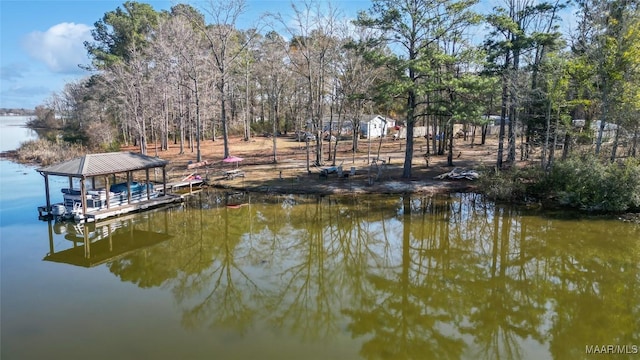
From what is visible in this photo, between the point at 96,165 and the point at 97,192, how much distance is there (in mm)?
2027

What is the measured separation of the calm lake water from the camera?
9016 millimetres

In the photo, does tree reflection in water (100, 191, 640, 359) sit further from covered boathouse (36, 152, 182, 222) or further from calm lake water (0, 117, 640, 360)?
covered boathouse (36, 152, 182, 222)

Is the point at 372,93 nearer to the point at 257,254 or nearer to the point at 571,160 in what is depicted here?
the point at 571,160

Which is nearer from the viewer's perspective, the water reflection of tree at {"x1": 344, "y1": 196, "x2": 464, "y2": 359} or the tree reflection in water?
the water reflection of tree at {"x1": 344, "y1": 196, "x2": 464, "y2": 359}

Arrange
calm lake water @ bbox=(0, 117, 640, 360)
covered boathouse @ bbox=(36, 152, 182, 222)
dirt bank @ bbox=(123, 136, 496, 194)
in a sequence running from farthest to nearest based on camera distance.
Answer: dirt bank @ bbox=(123, 136, 496, 194), covered boathouse @ bbox=(36, 152, 182, 222), calm lake water @ bbox=(0, 117, 640, 360)

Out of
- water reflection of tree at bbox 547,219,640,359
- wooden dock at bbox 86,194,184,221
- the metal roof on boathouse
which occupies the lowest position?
water reflection of tree at bbox 547,219,640,359

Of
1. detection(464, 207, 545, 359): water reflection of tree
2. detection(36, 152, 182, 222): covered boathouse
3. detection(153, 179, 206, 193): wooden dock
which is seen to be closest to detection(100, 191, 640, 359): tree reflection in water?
detection(464, 207, 545, 359): water reflection of tree

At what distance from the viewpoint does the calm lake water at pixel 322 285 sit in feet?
29.6

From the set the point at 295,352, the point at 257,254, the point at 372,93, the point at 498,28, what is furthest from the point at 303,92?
the point at 295,352

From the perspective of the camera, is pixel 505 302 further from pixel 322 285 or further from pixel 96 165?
pixel 96 165

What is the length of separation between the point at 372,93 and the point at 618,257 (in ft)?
51.4

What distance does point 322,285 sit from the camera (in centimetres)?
1226

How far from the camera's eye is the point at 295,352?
8688mm

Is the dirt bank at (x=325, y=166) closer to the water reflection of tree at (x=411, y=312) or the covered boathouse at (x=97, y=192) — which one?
the covered boathouse at (x=97, y=192)
